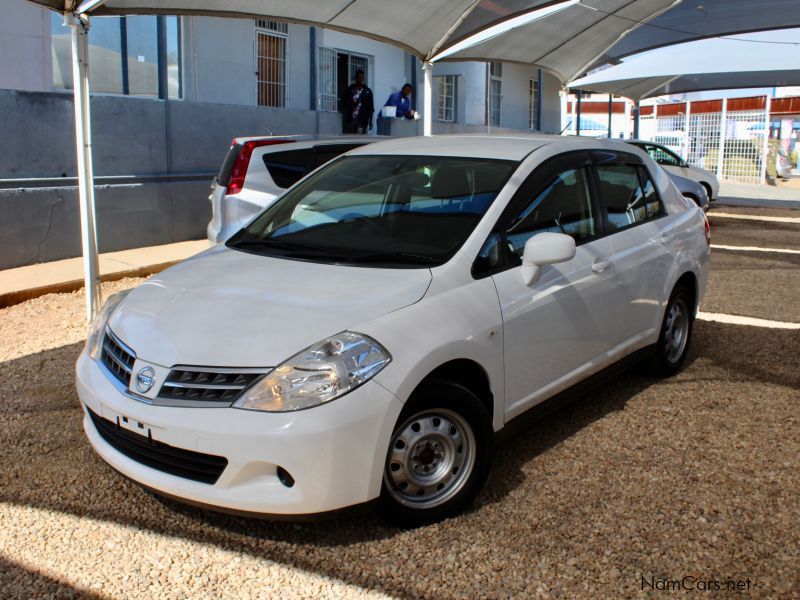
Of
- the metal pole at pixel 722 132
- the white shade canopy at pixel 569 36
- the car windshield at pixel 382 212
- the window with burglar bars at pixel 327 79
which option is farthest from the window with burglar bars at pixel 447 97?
the car windshield at pixel 382 212

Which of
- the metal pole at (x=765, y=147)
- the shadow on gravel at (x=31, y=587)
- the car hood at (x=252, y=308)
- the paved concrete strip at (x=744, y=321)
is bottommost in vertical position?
the shadow on gravel at (x=31, y=587)

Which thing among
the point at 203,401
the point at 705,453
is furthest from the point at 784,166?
the point at 203,401

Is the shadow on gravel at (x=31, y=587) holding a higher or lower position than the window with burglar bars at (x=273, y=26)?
lower

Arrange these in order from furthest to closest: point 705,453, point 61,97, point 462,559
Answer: point 61,97 → point 705,453 → point 462,559

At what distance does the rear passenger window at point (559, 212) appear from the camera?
13.2 ft

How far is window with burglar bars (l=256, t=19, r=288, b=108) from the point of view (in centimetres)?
1433

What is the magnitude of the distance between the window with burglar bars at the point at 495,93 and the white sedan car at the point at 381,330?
19052 millimetres

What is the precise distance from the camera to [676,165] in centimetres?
1834

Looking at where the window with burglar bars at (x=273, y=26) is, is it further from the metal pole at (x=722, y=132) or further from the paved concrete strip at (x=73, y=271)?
the metal pole at (x=722, y=132)

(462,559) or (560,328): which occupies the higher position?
(560,328)

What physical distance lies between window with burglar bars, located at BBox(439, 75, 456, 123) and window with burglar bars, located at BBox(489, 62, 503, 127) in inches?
87.6

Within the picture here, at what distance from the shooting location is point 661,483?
12.8ft

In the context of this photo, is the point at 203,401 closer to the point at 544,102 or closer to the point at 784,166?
the point at 544,102

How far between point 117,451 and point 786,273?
365 inches
